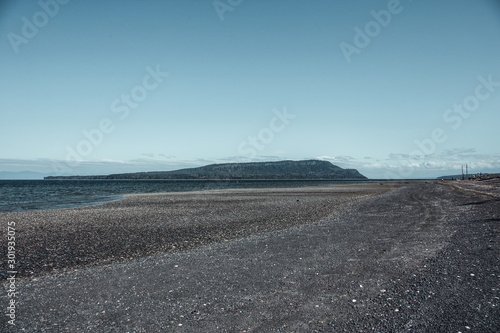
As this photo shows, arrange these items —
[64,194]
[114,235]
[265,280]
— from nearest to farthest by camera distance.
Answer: [265,280] → [114,235] → [64,194]

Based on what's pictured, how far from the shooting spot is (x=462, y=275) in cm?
827

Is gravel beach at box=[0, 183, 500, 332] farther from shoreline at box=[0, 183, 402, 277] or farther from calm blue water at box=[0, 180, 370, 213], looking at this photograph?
calm blue water at box=[0, 180, 370, 213]

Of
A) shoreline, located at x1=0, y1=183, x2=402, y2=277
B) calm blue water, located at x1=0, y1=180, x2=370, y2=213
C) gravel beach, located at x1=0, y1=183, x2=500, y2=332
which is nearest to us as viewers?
gravel beach, located at x1=0, y1=183, x2=500, y2=332

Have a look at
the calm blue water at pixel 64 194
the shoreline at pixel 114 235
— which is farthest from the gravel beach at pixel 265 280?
the calm blue water at pixel 64 194

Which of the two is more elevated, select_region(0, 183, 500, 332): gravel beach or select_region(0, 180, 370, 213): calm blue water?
select_region(0, 183, 500, 332): gravel beach

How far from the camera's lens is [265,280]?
8.78 m

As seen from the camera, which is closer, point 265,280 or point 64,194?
point 265,280

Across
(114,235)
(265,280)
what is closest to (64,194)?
(114,235)

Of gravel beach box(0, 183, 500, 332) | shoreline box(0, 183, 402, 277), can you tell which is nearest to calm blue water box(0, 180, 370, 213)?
shoreline box(0, 183, 402, 277)

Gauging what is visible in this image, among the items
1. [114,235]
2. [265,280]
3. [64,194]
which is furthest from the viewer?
[64,194]

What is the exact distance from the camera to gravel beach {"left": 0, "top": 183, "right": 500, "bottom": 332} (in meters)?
6.26

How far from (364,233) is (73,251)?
523 inches

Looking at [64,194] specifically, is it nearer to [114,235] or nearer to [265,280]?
[114,235]

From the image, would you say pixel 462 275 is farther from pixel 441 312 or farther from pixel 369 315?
pixel 369 315
